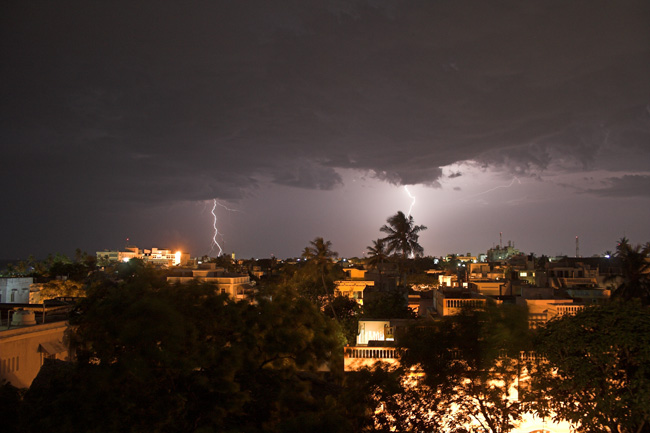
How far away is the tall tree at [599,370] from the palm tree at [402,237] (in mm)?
46620

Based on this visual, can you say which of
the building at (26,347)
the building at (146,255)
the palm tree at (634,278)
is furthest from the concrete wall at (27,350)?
the building at (146,255)

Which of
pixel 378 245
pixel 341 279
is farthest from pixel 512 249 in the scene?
pixel 341 279

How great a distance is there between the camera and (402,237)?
57.2 meters

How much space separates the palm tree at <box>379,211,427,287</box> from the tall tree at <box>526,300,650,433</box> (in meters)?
46.6

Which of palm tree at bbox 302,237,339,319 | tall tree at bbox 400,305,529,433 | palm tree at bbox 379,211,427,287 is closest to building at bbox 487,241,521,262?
palm tree at bbox 379,211,427,287

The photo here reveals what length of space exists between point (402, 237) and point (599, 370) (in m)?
48.1

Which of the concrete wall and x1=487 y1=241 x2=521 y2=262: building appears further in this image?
x1=487 y1=241 x2=521 y2=262: building

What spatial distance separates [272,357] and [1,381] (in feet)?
29.8

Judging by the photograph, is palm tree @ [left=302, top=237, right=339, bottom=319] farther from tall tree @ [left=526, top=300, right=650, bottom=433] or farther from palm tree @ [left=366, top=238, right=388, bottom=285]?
tall tree @ [left=526, top=300, right=650, bottom=433]

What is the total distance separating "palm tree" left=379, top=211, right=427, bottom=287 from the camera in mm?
57156

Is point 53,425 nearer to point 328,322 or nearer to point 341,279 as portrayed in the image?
point 328,322

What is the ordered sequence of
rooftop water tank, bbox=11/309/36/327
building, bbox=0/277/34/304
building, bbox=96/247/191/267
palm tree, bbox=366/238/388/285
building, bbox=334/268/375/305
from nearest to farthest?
rooftop water tank, bbox=11/309/36/327 < building, bbox=334/268/375/305 < building, bbox=0/277/34/304 < palm tree, bbox=366/238/388/285 < building, bbox=96/247/191/267

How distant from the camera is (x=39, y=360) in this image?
1555cm

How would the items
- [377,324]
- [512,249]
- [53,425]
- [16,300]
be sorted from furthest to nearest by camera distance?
[512,249] → [16,300] → [377,324] → [53,425]
